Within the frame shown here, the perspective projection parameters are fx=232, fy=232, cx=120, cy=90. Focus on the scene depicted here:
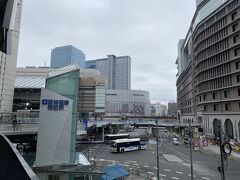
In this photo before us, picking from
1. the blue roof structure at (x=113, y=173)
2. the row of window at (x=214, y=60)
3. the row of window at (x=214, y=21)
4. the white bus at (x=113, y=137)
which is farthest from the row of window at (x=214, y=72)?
the blue roof structure at (x=113, y=173)

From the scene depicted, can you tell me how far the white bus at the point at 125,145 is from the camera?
188ft

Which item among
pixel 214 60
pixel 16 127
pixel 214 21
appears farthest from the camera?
pixel 214 21

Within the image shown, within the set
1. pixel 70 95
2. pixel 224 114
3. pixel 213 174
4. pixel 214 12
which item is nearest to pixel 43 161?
pixel 70 95

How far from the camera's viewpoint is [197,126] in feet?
300

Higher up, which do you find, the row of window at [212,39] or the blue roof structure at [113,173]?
the row of window at [212,39]

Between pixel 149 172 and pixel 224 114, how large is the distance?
150 ft

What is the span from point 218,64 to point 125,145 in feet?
135

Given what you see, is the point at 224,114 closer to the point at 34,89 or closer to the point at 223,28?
the point at 223,28

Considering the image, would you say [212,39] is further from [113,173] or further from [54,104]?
[54,104]

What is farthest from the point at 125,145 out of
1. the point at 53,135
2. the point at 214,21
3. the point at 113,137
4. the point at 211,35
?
the point at 214,21

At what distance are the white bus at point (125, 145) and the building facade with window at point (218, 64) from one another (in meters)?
26.4

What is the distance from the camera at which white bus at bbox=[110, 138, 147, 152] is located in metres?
57.5

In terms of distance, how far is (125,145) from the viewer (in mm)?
59188

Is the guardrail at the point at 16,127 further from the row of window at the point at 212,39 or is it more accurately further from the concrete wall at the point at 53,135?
the row of window at the point at 212,39
